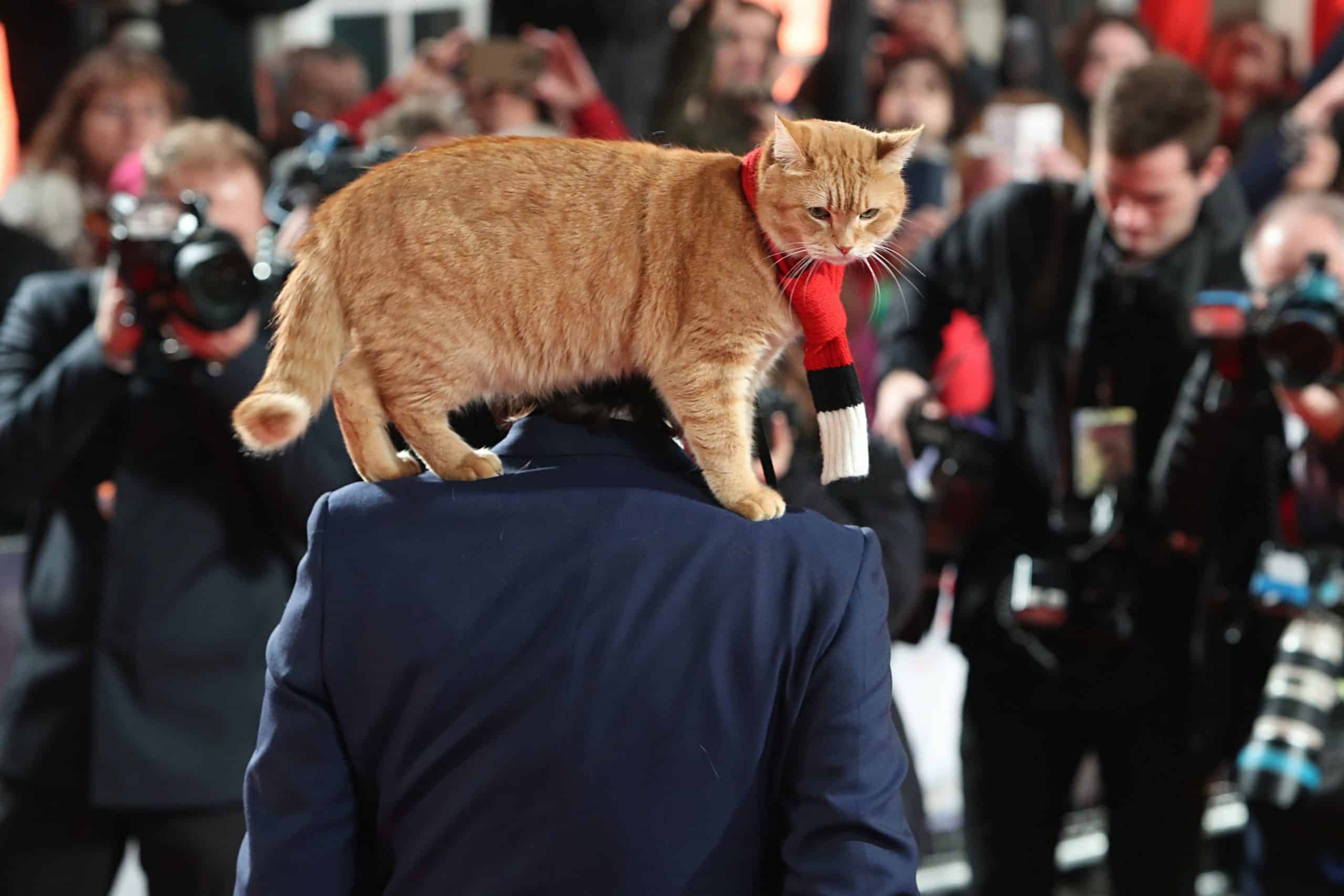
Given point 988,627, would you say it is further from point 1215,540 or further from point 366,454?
point 366,454

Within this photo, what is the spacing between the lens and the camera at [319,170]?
7.45ft

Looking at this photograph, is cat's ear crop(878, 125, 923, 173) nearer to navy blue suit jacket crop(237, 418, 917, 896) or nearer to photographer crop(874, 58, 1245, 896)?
navy blue suit jacket crop(237, 418, 917, 896)

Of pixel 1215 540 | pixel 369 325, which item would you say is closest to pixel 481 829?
pixel 369 325

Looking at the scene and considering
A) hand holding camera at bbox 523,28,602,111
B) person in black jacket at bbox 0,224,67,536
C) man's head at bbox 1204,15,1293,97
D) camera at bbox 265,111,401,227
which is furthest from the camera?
man's head at bbox 1204,15,1293,97

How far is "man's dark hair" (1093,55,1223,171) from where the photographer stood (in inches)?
97.7

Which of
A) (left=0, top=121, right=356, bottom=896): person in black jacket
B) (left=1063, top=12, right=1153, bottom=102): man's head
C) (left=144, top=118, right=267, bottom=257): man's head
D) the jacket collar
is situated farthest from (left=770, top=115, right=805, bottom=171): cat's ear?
(left=1063, top=12, right=1153, bottom=102): man's head

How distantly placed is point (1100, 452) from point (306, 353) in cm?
167

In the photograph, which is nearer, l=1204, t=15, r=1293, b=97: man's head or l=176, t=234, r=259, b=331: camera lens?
l=176, t=234, r=259, b=331: camera lens

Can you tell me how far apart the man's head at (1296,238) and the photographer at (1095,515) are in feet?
0.61

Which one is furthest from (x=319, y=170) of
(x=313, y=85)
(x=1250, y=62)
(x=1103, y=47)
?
(x=1250, y=62)

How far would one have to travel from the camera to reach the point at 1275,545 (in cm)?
231

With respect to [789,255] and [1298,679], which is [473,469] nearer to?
[789,255]

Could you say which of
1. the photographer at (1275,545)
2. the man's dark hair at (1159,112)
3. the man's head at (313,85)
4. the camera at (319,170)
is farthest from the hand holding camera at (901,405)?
the man's head at (313,85)

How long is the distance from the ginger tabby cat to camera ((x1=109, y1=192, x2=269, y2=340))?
72 cm
